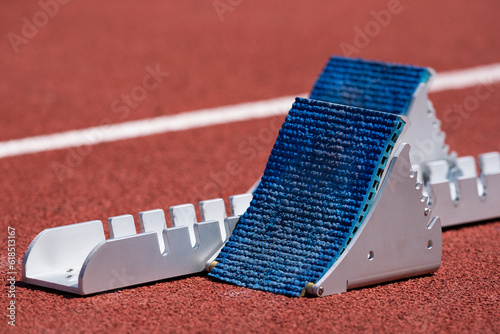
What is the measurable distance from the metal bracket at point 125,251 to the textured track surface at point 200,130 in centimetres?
7

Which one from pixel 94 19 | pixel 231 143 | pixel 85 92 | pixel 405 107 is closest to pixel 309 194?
pixel 405 107

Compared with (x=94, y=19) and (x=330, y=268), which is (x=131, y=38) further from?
(x=330, y=268)

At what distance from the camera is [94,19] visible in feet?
33.2

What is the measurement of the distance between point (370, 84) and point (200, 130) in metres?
2.30

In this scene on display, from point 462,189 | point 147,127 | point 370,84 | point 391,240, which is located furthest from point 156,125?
point 391,240

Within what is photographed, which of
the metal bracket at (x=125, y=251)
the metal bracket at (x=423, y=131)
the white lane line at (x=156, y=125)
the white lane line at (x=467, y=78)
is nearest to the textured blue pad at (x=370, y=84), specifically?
the metal bracket at (x=423, y=131)

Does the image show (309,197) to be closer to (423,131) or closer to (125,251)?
(125,251)

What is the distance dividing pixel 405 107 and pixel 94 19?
6049 millimetres

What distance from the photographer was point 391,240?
151 inches

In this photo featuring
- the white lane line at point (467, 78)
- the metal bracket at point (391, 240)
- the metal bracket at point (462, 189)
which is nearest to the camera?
the metal bracket at point (391, 240)

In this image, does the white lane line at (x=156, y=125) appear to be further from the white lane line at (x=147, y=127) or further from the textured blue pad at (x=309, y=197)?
the textured blue pad at (x=309, y=197)

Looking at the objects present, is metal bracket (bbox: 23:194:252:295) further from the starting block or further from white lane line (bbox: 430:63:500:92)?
white lane line (bbox: 430:63:500:92)

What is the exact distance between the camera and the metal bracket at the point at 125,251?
12.3 ft

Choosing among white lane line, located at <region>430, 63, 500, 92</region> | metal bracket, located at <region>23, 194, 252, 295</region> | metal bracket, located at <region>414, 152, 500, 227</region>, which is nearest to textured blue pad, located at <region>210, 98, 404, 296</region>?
metal bracket, located at <region>23, 194, 252, 295</region>
